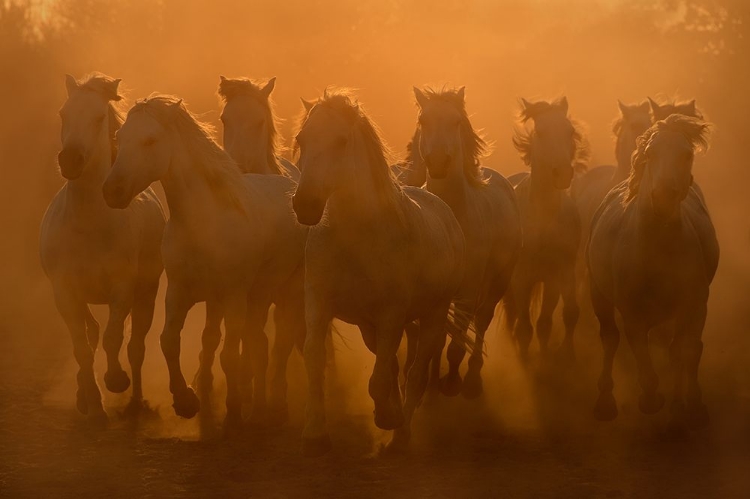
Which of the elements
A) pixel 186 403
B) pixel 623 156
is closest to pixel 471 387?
pixel 186 403

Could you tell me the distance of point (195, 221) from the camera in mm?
8406

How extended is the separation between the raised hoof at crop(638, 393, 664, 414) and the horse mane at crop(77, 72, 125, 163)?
14.1 feet

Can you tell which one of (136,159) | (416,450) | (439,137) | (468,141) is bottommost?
(416,450)

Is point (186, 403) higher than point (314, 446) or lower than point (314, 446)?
higher

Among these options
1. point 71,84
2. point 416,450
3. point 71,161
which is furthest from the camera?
point 71,84

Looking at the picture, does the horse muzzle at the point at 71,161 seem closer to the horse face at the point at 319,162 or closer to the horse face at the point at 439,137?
the horse face at the point at 319,162

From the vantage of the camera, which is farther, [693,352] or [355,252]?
[693,352]

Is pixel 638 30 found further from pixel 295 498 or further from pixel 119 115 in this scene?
pixel 295 498

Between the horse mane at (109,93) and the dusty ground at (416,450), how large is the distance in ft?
7.01

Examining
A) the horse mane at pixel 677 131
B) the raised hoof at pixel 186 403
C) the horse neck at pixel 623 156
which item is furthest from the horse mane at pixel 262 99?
the horse neck at pixel 623 156

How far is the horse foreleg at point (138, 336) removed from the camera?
967 centimetres

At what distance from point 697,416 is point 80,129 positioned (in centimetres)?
486

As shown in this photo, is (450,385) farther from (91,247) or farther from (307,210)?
(307,210)

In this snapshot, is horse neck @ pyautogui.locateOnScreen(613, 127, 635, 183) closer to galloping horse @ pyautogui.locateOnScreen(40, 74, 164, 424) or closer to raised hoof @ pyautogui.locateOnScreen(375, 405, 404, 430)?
galloping horse @ pyautogui.locateOnScreen(40, 74, 164, 424)
